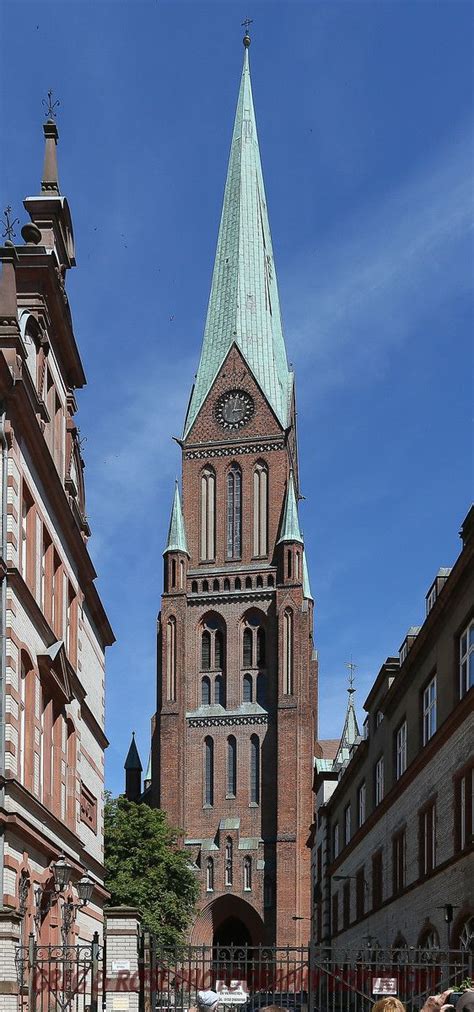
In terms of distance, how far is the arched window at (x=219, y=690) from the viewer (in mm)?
92250

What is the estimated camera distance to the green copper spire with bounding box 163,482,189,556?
9525 centimetres

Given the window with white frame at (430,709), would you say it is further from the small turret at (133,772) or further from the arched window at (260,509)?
the small turret at (133,772)

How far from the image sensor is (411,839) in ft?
111

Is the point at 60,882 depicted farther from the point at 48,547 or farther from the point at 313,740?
the point at 313,740

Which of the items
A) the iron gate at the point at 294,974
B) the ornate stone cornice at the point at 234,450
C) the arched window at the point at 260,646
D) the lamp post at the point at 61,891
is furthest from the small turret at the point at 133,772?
the lamp post at the point at 61,891

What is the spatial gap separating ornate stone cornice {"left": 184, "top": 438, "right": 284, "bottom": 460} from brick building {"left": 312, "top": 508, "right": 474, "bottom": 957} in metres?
49.7

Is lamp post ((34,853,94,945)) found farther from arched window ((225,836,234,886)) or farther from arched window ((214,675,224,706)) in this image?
arched window ((214,675,224,706))

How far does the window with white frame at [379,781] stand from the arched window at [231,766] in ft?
158

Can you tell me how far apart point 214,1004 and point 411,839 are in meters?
23.6

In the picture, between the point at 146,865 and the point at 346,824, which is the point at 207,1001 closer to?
the point at 346,824

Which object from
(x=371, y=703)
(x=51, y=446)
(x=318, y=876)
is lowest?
(x=318, y=876)

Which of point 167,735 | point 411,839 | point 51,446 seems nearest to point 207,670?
point 167,735

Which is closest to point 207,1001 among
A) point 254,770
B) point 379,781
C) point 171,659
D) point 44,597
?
point 44,597

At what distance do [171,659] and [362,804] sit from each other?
44666 millimetres
